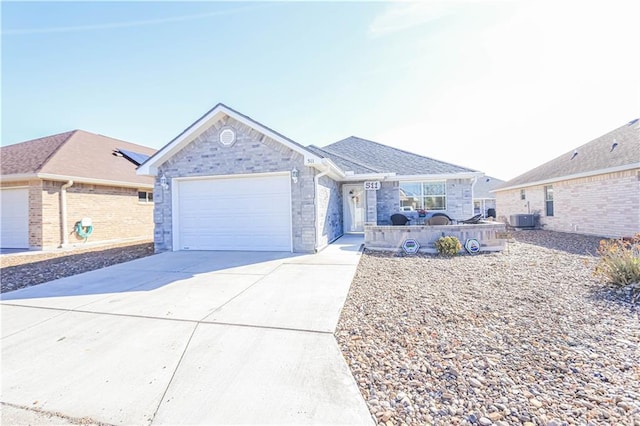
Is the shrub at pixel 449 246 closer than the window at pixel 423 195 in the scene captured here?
Yes

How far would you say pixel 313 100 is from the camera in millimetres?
12359

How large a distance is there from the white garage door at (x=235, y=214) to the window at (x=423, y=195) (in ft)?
22.6

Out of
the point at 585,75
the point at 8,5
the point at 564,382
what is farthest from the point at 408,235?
the point at 8,5

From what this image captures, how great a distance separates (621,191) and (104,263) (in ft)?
61.6

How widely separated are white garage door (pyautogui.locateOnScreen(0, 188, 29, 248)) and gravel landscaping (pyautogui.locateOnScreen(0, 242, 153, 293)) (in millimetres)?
1842

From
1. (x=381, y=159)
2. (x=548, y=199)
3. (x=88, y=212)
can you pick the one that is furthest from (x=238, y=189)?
(x=548, y=199)

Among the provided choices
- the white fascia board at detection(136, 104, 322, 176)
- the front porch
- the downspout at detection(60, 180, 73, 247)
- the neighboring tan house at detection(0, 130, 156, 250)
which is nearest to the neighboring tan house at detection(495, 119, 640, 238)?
the front porch

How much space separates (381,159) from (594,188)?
950 centimetres

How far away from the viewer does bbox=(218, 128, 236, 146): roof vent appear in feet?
30.9

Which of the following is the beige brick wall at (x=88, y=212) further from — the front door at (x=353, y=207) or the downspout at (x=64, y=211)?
the front door at (x=353, y=207)

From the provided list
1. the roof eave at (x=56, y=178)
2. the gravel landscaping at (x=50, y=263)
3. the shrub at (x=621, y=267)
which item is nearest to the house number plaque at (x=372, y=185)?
the shrub at (x=621, y=267)

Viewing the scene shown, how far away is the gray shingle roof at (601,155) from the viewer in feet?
36.7

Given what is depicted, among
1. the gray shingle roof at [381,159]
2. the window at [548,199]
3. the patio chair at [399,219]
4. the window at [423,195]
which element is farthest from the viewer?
the window at [548,199]

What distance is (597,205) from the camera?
12.0 m
